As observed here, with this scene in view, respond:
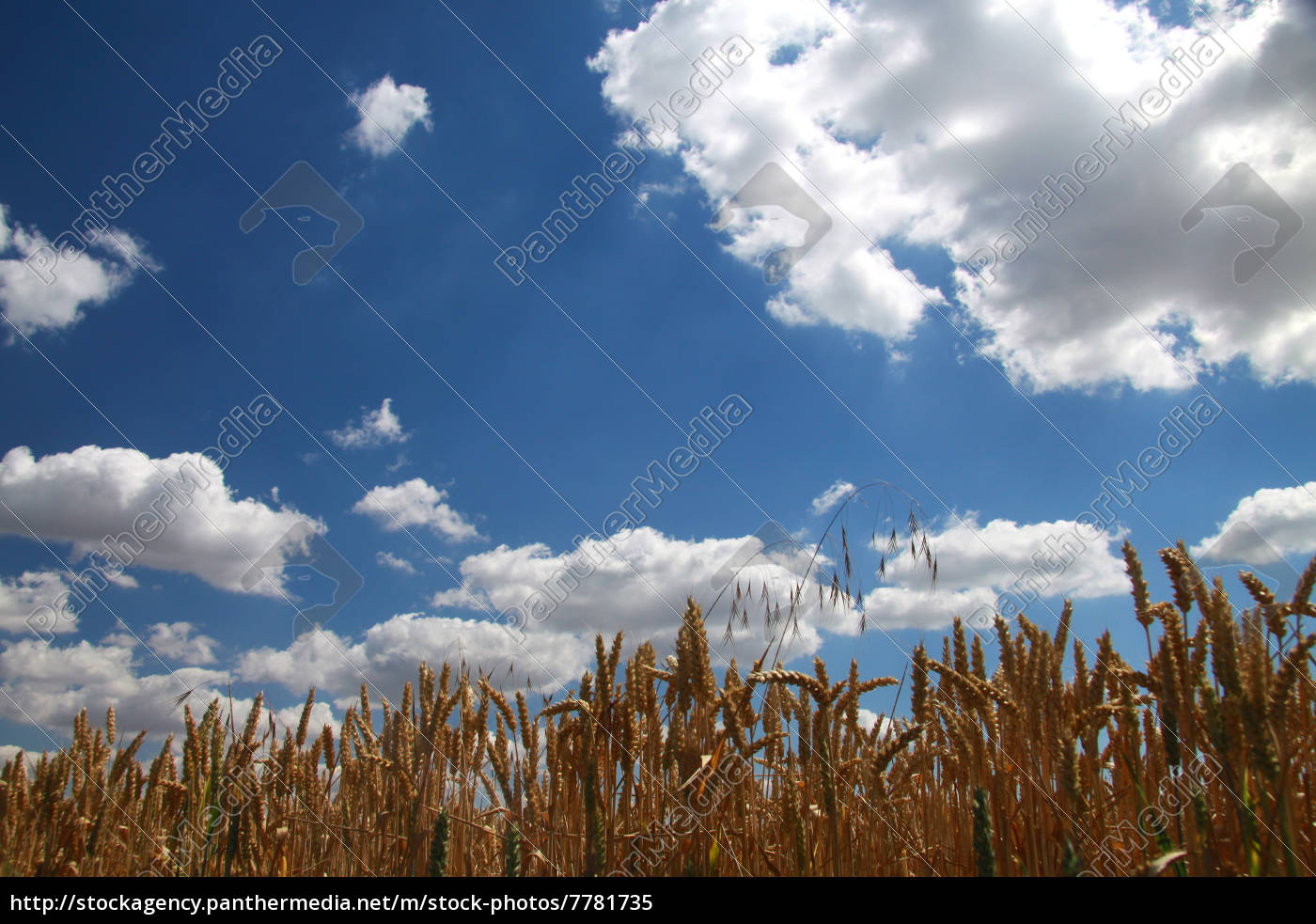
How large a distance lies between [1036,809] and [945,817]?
97 centimetres

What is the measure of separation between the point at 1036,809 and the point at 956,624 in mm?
1043

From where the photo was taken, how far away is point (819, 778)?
3.17 meters

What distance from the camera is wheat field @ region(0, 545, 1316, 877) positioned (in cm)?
215

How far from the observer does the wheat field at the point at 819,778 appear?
215 centimetres

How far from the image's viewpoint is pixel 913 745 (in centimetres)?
422

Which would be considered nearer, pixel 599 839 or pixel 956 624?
pixel 599 839

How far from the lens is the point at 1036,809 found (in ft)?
8.46
